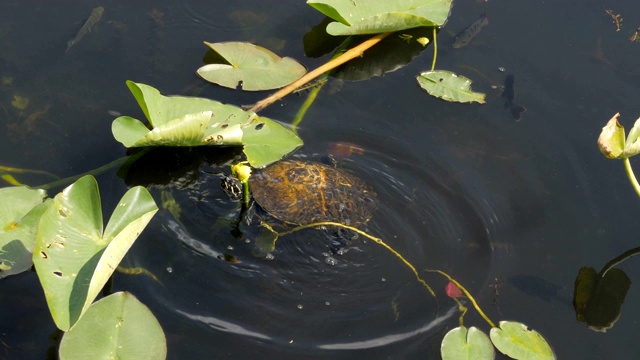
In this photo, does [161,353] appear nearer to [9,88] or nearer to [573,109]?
[9,88]

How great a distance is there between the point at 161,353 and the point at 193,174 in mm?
1074

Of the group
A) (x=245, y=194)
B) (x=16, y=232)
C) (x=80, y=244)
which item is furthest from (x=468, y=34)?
(x=16, y=232)

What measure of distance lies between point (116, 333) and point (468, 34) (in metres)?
2.74

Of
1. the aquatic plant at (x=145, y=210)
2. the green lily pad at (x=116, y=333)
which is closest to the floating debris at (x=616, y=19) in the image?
the aquatic plant at (x=145, y=210)

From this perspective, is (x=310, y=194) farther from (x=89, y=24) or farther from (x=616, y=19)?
(x=616, y=19)

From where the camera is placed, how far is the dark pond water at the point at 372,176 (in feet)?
9.99

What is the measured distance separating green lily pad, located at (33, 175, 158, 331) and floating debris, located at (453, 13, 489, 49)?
2.26m

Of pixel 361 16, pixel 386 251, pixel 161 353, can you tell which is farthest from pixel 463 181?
pixel 161 353

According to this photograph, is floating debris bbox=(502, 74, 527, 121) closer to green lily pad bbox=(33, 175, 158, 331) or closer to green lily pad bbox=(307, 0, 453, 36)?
green lily pad bbox=(307, 0, 453, 36)

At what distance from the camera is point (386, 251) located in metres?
3.37

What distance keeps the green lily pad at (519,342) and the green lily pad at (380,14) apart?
1.84 meters

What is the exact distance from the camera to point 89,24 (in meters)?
4.22

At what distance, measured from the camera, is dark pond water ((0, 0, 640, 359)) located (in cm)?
304

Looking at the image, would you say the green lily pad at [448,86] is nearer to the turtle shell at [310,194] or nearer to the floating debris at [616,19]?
the turtle shell at [310,194]
